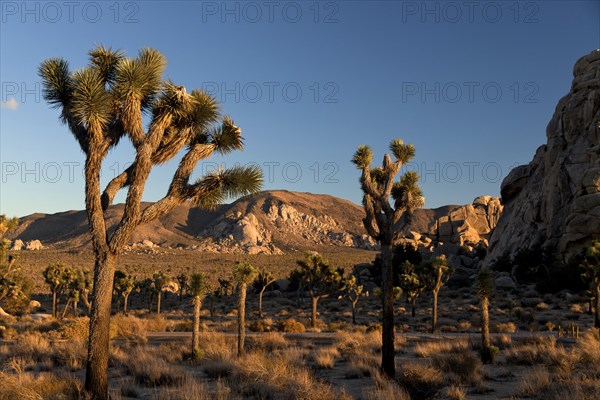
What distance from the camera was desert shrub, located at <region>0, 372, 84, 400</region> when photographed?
941 centimetres

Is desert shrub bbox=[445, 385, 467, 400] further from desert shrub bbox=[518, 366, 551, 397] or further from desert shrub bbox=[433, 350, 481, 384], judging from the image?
desert shrub bbox=[433, 350, 481, 384]

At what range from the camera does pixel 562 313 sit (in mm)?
33969

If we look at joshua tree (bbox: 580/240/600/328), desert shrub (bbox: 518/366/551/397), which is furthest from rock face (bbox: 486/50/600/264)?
desert shrub (bbox: 518/366/551/397)

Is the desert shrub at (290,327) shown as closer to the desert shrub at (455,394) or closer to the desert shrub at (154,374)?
the desert shrub at (154,374)

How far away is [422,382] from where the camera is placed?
10453 mm

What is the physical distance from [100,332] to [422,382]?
6.84 meters

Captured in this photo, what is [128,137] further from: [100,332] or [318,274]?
[318,274]

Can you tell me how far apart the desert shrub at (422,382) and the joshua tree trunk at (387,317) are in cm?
175

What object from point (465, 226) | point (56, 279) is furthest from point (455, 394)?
point (465, 226)

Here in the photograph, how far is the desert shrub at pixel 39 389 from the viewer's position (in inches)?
371

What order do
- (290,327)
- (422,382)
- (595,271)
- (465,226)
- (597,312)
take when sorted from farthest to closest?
(465,226)
(290,327)
(595,271)
(597,312)
(422,382)

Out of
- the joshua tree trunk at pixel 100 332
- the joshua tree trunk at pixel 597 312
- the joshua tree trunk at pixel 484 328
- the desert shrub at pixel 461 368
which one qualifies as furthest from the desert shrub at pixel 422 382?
the joshua tree trunk at pixel 597 312

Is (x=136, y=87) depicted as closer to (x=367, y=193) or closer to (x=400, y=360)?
(x=367, y=193)

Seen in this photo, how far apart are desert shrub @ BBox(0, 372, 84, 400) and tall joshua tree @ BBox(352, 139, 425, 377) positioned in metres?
7.43
